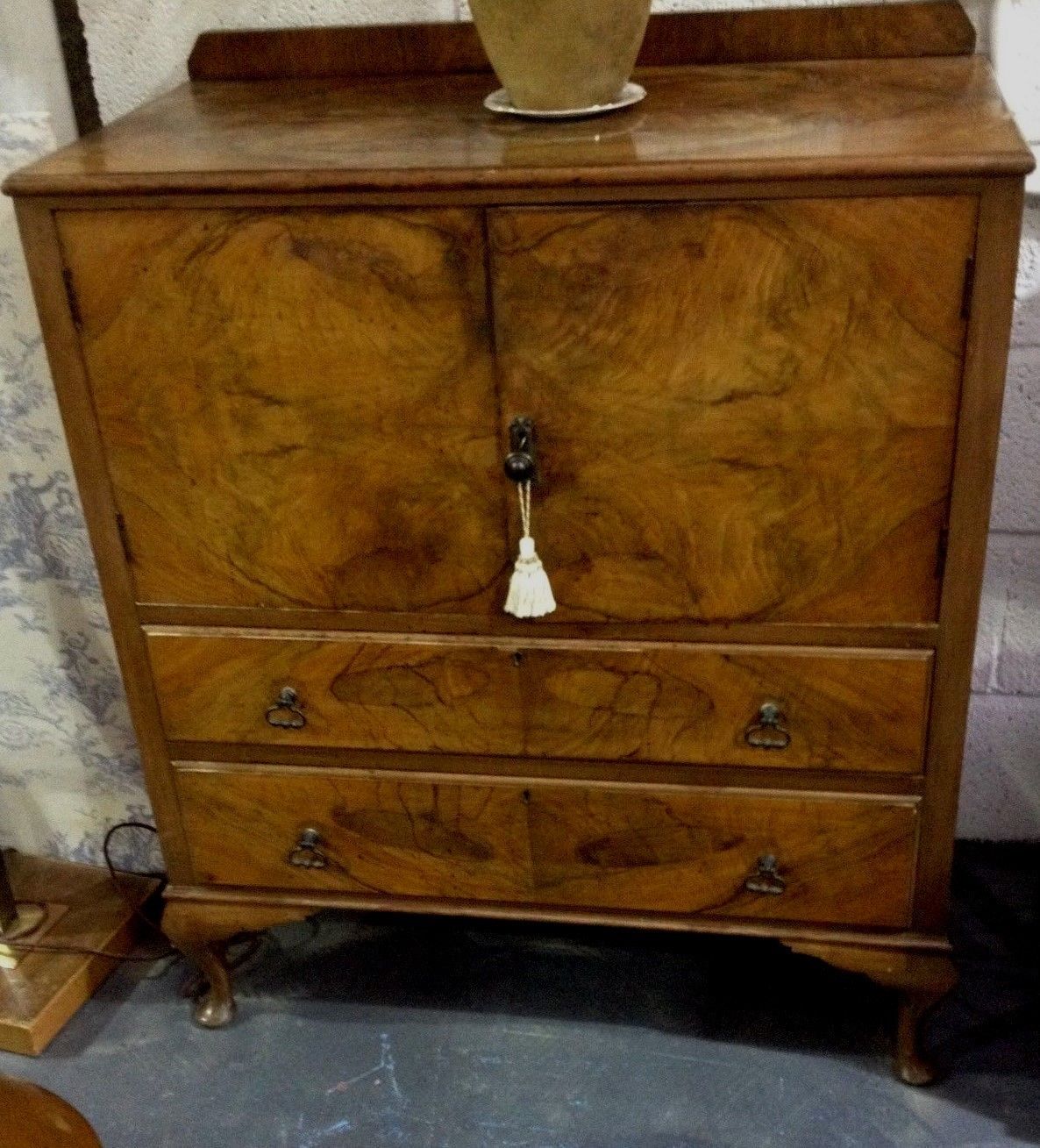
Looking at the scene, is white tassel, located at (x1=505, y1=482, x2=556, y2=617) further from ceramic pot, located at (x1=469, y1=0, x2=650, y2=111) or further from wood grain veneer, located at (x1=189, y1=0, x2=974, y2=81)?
wood grain veneer, located at (x1=189, y1=0, x2=974, y2=81)

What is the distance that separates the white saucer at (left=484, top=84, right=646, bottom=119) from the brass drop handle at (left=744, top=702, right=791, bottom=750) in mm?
585

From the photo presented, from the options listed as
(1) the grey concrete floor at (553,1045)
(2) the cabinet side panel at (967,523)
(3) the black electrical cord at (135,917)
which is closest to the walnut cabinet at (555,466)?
(2) the cabinet side panel at (967,523)

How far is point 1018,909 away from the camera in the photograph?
1.80 m

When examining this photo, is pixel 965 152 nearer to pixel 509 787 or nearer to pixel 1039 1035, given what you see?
pixel 509 787

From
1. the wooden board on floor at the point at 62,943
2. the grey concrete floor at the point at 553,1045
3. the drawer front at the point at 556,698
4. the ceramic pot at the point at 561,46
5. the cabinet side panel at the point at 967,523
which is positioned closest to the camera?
the cabinet side panel at the point at 967,523

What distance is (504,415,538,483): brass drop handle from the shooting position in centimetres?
120

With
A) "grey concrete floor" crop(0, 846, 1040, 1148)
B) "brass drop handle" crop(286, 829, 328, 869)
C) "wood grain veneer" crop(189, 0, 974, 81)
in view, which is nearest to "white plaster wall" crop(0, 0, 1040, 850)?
"wood grain veneer" crop(189, 0, 974, 81)

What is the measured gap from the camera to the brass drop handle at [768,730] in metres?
1.33

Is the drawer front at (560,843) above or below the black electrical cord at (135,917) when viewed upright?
above

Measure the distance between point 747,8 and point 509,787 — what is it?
2.83 ft

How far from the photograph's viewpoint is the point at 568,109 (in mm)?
1257

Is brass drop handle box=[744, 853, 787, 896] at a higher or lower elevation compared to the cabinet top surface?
lower

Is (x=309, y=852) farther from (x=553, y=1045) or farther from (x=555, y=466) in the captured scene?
(x=555, y=466)

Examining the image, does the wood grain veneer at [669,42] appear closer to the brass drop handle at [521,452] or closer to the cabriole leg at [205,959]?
the brass drop handle at [521,452]
